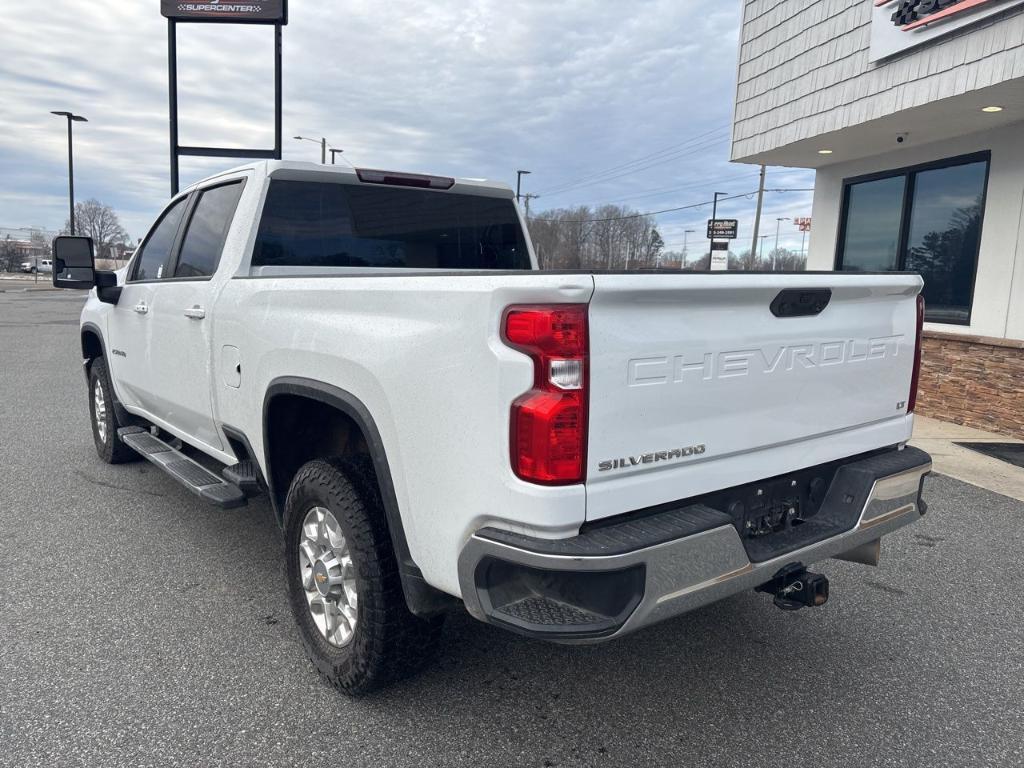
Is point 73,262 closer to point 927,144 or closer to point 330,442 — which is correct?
point 330,442

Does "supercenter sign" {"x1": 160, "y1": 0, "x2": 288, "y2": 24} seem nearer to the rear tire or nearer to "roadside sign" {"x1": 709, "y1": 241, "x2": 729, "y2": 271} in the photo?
the rear tire

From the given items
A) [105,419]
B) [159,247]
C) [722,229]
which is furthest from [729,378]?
[722,229]

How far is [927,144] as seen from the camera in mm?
9172

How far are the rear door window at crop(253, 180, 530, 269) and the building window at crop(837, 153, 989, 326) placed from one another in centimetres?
644

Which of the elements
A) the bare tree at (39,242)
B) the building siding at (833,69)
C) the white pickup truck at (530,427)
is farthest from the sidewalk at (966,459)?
the bare tree at (39,242)

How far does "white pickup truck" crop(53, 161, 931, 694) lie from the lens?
203 cm

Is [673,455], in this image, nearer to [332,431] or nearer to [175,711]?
[332,431]

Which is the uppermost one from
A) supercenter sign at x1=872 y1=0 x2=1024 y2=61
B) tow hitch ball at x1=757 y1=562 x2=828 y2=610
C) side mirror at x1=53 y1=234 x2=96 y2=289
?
supercenter sign at x1=872 y1=0 x2=1024 y2=61

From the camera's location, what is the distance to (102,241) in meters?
70.1

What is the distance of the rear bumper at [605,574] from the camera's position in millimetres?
2014

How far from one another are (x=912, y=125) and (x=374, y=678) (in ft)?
28.0

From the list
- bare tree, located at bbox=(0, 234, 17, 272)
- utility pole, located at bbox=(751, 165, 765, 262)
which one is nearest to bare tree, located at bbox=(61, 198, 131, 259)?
bare tree, located at bbox=(0, 234, 17, 272)

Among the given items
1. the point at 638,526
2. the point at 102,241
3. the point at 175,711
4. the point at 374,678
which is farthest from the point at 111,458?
the point at 102,241

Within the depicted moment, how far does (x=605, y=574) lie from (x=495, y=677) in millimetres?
1171
